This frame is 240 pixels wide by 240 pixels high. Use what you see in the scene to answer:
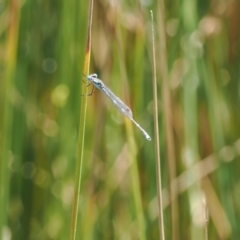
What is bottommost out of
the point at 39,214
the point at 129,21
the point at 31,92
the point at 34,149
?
the point at 39,214

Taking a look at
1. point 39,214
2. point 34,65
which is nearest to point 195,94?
point 34,65

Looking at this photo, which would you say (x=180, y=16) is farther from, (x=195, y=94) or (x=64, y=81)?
(x=64, y=81)

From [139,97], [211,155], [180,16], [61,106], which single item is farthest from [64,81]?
[211,155]

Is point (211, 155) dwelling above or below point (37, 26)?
below

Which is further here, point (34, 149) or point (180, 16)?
point (34, 149)

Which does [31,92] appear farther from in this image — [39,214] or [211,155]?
[211,155]

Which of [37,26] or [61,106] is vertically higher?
[37,26]
